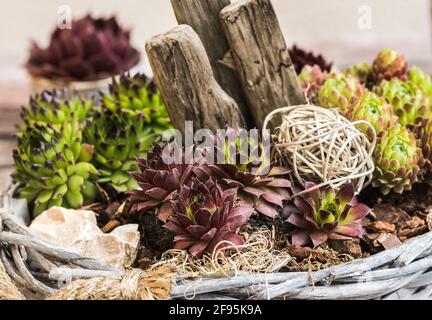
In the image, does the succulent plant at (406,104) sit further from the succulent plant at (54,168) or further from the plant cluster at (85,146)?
the succulent plant at (54,168)

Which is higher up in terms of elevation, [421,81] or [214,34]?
[214,34]

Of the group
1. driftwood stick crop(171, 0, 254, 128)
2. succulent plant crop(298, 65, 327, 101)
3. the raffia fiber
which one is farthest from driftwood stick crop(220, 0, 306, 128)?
the raffia fiber

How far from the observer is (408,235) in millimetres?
1506

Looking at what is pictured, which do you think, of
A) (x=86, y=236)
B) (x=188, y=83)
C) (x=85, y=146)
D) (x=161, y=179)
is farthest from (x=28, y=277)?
(x=188, y=83)

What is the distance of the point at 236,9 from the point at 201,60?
0.45 ft

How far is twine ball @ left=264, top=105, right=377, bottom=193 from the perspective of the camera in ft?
4.73

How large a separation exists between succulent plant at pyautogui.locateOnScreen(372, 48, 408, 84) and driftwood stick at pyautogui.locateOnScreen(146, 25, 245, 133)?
0.51m

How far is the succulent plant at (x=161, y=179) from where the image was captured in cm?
138

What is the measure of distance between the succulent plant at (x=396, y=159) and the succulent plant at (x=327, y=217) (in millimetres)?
184

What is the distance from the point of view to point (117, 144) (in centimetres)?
168

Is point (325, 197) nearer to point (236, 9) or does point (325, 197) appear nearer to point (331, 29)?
point (236, 9)

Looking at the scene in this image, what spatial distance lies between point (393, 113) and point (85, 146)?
76 centimetres

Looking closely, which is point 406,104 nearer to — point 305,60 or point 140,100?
point 305,60

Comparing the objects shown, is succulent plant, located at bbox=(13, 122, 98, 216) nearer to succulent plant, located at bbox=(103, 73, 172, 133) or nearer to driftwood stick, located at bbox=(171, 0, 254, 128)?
succulent plant, located at bbox=(103, 73, 172, 133)
